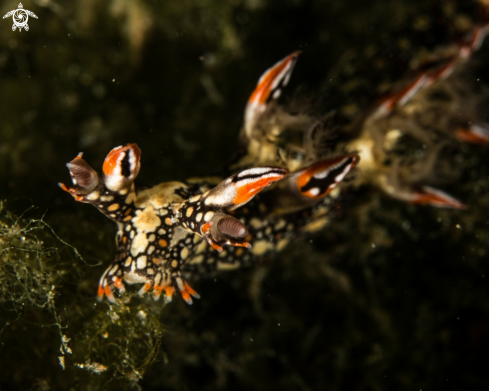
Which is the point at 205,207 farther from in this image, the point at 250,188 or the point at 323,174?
the point at 323,174

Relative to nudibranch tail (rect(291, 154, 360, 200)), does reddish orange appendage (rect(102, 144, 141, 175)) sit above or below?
above

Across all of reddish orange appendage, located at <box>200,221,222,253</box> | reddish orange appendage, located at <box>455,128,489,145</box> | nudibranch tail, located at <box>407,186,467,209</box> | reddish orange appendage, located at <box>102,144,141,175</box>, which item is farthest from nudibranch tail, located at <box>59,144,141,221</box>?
reddish orange appendage, located at <box>455,128,489,145</box>

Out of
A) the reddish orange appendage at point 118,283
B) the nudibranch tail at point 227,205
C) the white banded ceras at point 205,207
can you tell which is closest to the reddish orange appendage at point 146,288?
the white banded ceras at point 205,207

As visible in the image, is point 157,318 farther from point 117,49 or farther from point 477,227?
point 477,227

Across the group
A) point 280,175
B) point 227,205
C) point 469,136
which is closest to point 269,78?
point 280,175

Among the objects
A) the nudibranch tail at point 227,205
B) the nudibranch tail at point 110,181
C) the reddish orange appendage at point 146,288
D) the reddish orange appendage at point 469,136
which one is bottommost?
the reddish orange appendage at point 469,136

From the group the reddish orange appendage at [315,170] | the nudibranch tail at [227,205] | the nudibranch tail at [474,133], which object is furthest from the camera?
the nudibranch tail at [474,133]

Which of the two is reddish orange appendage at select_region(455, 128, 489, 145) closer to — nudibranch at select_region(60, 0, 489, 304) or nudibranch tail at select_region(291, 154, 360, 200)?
nudibranch at select_region(60, 0, 489, 304)

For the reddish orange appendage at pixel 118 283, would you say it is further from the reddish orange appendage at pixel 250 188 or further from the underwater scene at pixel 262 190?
the reddish orange appendage at pixel 250 188
